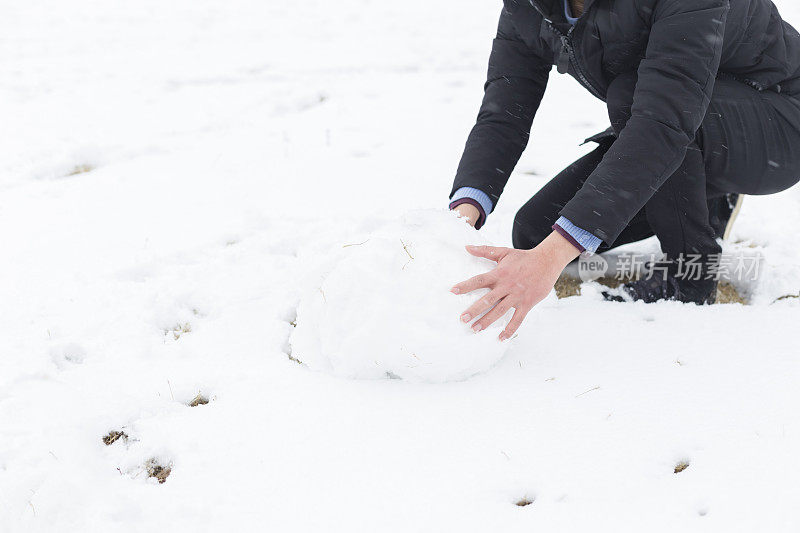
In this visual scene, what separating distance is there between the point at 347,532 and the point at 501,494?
1.12 ft

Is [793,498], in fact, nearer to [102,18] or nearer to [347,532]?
[347,532]

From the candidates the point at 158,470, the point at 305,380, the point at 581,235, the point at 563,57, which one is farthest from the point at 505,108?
the point at 158,470

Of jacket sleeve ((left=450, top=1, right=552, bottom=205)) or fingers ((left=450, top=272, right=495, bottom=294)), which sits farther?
jacket sleeve ((left=450, top=1, right=552, bottom=205))

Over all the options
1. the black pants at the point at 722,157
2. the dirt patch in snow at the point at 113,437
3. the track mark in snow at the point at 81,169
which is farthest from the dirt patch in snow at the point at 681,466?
the track mark in snow at the point at 81,169

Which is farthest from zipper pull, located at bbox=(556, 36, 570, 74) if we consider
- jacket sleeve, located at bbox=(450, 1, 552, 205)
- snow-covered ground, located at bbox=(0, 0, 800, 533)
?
snow-covered ground, located at bbox=(0, 0, 800, 533)

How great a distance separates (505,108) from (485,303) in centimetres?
88

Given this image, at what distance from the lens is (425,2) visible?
7.50 metres

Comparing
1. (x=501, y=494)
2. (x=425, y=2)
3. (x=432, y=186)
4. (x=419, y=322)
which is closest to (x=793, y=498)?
(x=501, y=494)

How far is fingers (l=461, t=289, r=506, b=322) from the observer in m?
1.36

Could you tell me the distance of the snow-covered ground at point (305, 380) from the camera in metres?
1.24

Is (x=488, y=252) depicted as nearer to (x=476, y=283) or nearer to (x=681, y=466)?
(x=476, y=283)

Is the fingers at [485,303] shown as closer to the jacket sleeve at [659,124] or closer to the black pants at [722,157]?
the jacket sleeve at [659,124]

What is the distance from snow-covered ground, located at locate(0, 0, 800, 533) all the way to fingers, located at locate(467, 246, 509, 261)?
0.36m

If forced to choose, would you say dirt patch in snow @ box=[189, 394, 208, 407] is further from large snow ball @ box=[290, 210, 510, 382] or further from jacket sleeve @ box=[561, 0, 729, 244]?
jacket sleeve @ box=[561, 0, 729, 244]
